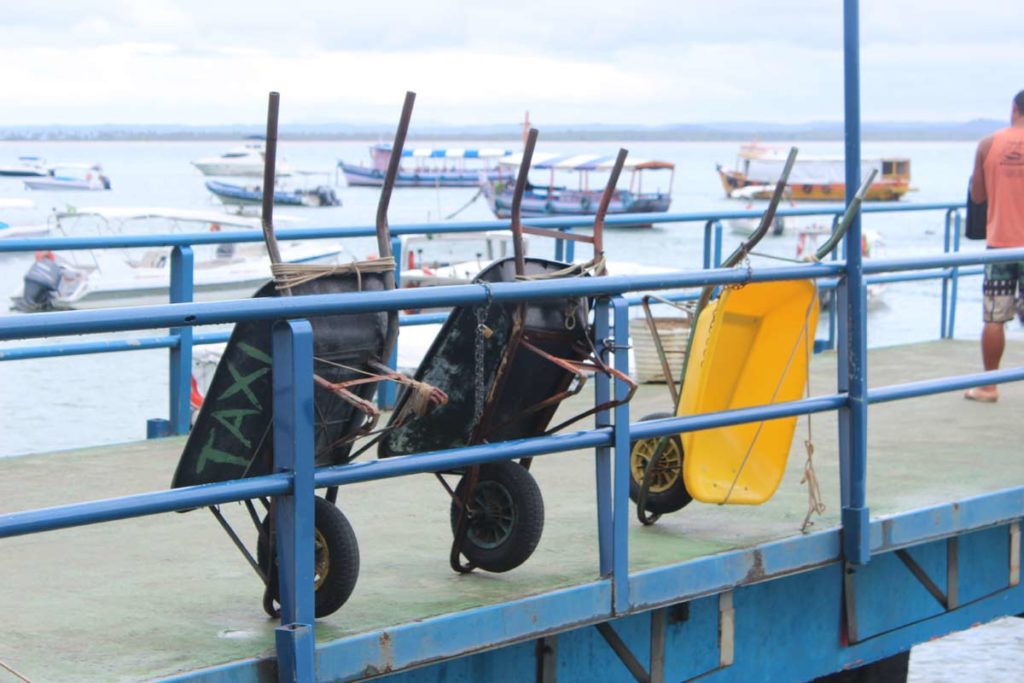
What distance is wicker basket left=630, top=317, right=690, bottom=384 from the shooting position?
1049 cm

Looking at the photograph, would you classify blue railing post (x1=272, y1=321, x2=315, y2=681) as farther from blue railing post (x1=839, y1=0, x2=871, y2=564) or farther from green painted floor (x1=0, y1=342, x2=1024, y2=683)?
blue railing post (x1=839, y1=0, x2=871, y2=564)

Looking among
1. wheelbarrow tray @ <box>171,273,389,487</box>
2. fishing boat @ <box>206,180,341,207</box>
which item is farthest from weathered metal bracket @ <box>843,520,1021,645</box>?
fishing boat @ <box>206,180,341,207</box>

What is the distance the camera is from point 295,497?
3.85 m

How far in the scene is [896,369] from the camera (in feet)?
35.2

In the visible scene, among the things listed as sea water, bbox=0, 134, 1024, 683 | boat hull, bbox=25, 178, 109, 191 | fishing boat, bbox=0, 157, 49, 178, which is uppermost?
fishing boat, bbox=0, 157, 49, 178

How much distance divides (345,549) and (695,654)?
1.46 metres

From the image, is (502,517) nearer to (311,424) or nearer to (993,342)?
(311,424)

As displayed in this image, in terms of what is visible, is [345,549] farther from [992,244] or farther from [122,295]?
[122,295]

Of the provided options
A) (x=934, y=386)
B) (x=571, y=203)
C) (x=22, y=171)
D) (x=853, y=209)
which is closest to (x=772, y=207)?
(x=853, y=209)

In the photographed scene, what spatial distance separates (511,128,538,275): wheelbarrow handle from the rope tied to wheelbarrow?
0.44 meters

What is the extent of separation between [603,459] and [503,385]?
1.37ft

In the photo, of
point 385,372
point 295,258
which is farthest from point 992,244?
point 295,258

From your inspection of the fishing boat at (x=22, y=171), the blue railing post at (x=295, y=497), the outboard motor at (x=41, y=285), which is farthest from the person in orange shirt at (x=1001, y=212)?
the fishing boat at (x=22, y=171)

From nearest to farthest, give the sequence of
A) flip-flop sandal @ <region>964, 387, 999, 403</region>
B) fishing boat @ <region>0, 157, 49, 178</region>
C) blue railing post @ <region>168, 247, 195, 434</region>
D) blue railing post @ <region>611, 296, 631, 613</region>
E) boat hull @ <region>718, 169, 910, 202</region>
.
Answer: blue railing post @ <region>611, 296, 631, 613</region>, blue railing post @ <region>168, 247, 195, 434</region>, flip-flop sandal @ <region>964, 387, 999, 403</region>, boat hull @ <region>718, 169, 910, 202</region>, fishing boat @ <region>0, 157, 49, 178</region>
